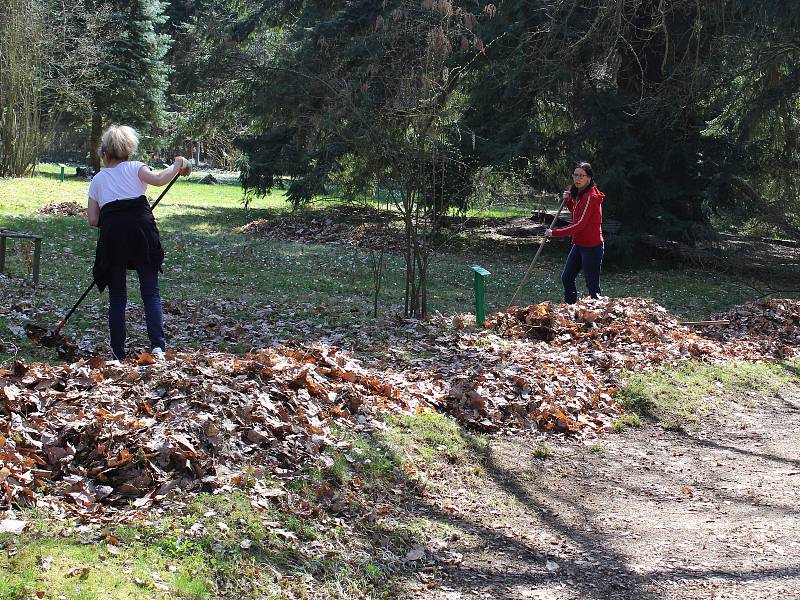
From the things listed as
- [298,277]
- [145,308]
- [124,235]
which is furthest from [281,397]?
[298,277]

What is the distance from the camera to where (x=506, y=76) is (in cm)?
1794

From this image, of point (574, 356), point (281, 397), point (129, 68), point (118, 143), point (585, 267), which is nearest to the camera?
point (281, 397)

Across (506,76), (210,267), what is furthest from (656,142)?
(210,267)

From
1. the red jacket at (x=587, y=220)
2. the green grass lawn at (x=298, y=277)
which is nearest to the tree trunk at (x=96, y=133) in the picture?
the green grass lawn at (x=298, y=277)

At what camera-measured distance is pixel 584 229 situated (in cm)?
1034

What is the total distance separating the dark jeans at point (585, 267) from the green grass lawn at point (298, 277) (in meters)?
1.21

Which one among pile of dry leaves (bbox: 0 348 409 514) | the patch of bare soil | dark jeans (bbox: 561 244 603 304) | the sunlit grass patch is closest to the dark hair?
dark jeans (bbox: 561 244 603 304)

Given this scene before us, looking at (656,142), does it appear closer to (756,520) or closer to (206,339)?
(206,339)

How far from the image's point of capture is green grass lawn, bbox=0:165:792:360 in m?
10.7

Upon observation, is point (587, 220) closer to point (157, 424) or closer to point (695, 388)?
point (695, 388)

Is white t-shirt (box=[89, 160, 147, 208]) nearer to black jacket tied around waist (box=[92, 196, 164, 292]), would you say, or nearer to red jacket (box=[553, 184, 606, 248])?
black jacket tied around waist (box=[92, 196, 164, 292])

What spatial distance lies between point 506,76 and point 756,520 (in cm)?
1377

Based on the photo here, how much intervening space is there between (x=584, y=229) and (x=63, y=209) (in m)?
14.1

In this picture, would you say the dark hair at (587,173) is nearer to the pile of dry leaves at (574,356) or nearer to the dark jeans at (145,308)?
the pile of dry leaves at (574,356)
